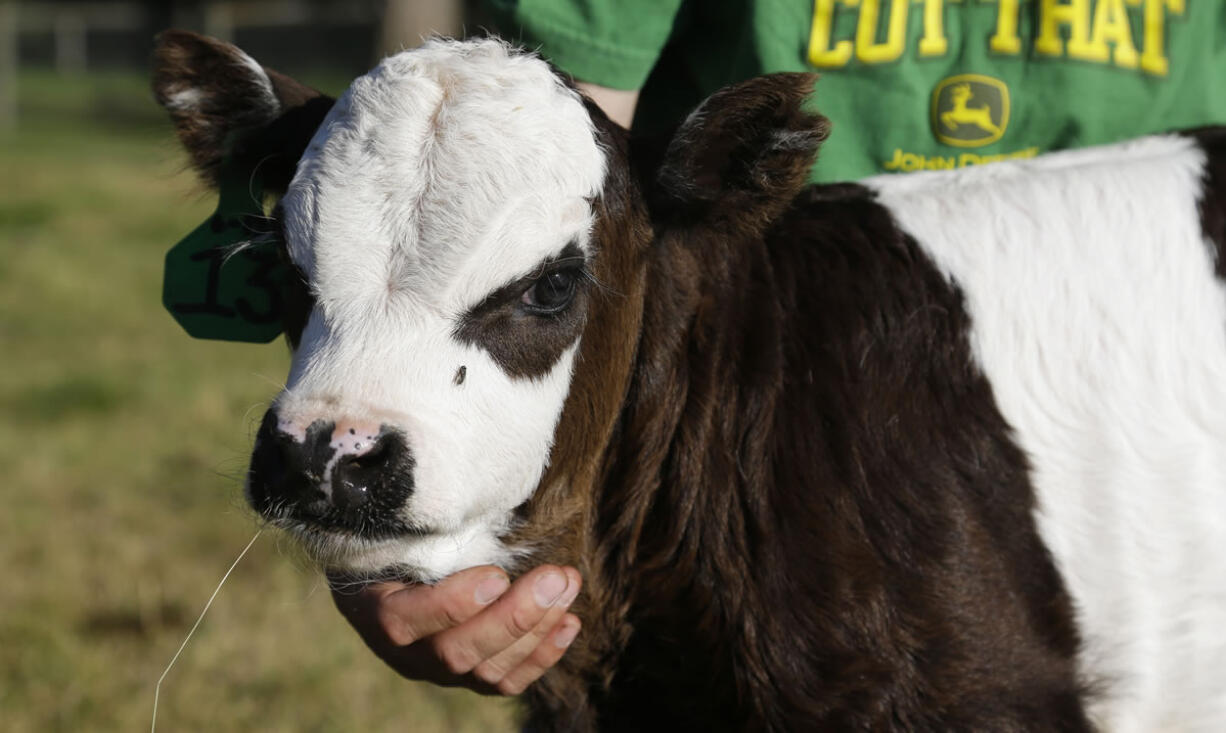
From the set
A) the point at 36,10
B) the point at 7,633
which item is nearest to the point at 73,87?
the point at 36,10

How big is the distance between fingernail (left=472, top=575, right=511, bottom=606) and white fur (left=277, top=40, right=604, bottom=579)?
0.07 metres

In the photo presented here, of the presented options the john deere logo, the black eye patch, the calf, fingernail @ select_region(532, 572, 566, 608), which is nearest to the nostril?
the calf

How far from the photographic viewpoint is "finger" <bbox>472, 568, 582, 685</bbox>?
290 cm

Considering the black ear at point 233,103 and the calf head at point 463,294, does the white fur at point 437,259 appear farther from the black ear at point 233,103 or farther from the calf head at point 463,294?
the black ear at point 233,103

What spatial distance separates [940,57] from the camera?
3.47 metres

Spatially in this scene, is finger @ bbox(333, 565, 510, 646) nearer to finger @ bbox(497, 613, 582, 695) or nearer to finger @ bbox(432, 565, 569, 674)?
finger @ bbox(432, 565, 569, 674)

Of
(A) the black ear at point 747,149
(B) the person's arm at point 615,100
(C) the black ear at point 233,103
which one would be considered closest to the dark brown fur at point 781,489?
(A) the black ear at point 747,149

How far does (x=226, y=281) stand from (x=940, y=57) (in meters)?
1.85

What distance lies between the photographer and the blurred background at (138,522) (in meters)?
4.77

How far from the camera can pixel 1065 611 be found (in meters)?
2.89

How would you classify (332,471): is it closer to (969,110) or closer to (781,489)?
(781,489)

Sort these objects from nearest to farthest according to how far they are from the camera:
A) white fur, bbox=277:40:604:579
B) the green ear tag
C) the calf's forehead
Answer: white fur, bbox=277:40:604:579, the calf's forehead, the green ear tag

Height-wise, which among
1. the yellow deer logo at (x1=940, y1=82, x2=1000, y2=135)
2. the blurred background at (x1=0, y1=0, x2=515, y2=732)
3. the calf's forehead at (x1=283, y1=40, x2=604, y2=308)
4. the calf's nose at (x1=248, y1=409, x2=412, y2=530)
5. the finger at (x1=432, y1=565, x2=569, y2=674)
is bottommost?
the blurred background at (x1=0, y1=0, x2=515, y2=732)

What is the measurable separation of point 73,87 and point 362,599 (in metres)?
38.3
